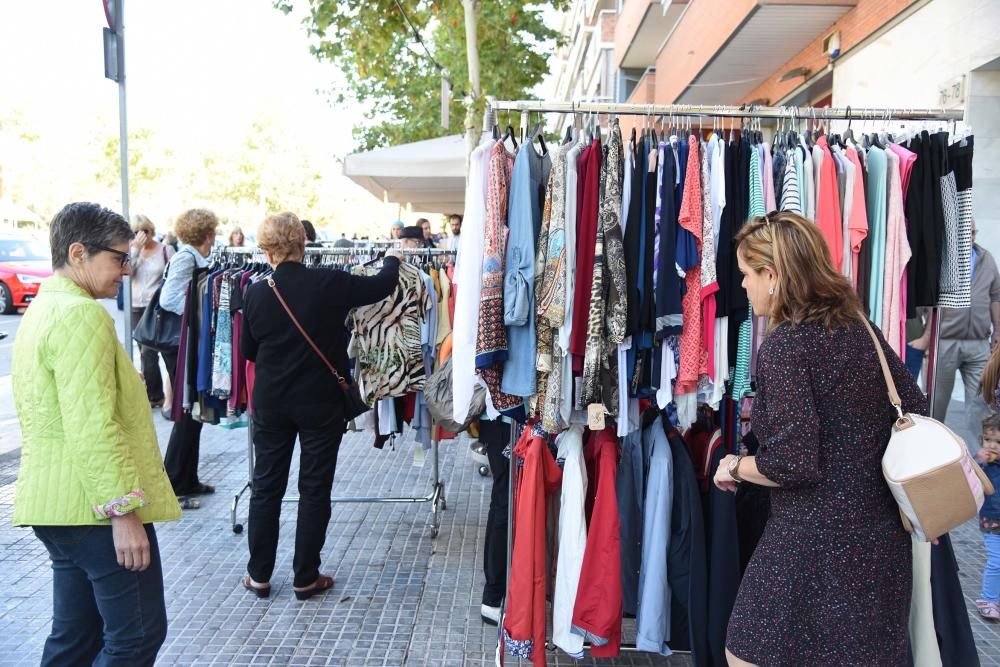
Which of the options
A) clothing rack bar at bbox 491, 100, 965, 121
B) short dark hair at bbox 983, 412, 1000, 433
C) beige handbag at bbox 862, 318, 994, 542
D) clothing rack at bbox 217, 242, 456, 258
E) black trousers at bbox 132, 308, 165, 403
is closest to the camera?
beige handbag at bbox 862, 318, 994, 542

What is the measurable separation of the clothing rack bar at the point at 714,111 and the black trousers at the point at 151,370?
18.3 ft

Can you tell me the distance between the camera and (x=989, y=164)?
630cm

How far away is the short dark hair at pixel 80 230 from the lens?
2.37m

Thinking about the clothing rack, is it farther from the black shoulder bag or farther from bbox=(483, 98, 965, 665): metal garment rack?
bbox=(483, 98, 965, 665): metal garment rack

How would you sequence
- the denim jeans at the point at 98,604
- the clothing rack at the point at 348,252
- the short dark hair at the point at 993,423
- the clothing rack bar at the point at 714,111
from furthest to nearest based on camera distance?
the clothing rack at the point at 348,252, the short dark hair at the point at 993,423, the clothing rack bar at the point at 714,111, the denim jeans at the point at 98,604

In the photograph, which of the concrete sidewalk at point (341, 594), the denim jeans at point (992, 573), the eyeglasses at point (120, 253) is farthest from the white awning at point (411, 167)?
the denim jeans at point (992, 573)

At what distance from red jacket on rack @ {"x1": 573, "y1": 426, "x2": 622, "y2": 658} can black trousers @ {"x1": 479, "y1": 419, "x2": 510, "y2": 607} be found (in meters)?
0.66

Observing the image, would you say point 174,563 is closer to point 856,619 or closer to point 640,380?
point 640,380

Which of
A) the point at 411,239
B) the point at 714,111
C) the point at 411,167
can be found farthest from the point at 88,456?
the point at 411,167

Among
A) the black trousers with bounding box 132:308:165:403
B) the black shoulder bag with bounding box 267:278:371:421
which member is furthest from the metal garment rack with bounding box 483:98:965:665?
the black trousers with bounding box 132:308:165:403

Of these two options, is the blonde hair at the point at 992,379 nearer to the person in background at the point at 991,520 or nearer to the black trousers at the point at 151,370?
the person in background at the point at 991,520

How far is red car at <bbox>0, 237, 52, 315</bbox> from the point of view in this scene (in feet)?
59.6

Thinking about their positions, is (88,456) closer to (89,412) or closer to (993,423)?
(89,412)

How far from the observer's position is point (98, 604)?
2344 millimetres
